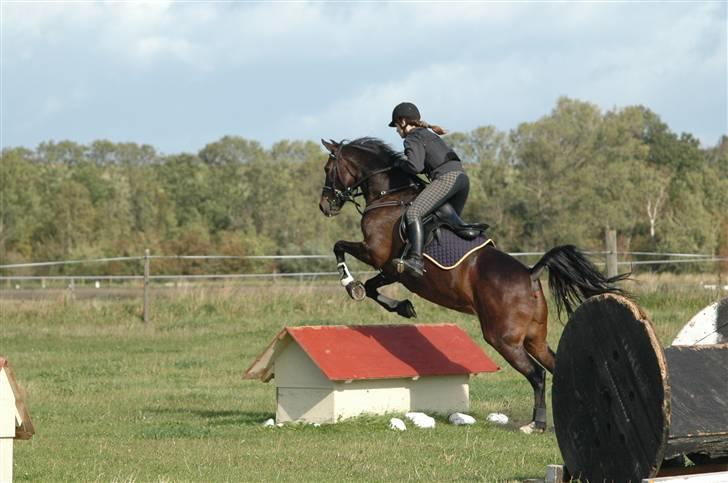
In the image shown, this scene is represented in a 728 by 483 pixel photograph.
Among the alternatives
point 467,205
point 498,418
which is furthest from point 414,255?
point 467,205

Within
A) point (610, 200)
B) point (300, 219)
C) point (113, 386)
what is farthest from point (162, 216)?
point (113, 386)

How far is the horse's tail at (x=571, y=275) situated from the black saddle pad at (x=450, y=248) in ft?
2.04

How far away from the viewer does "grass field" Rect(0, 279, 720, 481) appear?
820 centimetres

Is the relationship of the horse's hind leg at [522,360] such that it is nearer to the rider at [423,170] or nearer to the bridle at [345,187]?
the rider at [423,170]

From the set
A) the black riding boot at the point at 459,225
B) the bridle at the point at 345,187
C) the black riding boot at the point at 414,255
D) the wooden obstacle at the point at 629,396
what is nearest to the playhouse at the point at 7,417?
the wooden obstacle at the point at 629,396

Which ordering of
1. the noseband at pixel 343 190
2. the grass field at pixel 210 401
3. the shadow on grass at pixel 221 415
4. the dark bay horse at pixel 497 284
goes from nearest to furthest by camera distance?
1. the grass field at pixel 210 401
2. the dark bay horse at pixel 497 284
3. the shadow on grass at pixel 221 415
4. the noseband at pixel 343 190

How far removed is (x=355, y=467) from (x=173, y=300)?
1580 cm

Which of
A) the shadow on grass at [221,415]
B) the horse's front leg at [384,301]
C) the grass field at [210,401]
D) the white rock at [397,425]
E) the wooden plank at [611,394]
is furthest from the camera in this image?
the horse's front leg at [384,301]

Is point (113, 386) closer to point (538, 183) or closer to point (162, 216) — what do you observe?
point (538, 183)

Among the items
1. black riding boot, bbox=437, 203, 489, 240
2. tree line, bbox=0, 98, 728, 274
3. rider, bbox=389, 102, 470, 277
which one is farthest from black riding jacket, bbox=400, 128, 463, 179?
tree line, bbox=0, 98, 728, 274

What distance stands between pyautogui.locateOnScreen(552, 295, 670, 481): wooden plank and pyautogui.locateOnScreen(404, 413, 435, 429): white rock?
15.4 ft

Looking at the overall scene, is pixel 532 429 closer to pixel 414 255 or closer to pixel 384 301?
pixel 414 255

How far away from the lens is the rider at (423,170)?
1089 centimetres

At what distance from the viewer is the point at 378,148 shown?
1200 cm
